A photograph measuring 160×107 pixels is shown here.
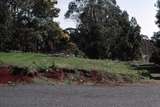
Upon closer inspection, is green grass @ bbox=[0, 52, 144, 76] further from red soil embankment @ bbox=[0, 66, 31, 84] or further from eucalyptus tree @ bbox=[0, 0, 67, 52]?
eucalyptus tree @ bbox=[0, 0, 67, 52]

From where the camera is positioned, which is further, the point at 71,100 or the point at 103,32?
the point at 103,32

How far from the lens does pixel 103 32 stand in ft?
301

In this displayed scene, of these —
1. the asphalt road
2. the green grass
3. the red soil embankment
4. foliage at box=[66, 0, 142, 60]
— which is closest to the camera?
the asphalt road

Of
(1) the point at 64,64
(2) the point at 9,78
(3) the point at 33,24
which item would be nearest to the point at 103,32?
(3) the point at 33,24

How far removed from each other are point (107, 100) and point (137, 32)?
8470 centimetres

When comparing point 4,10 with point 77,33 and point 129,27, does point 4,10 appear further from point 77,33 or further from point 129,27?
point 129,27

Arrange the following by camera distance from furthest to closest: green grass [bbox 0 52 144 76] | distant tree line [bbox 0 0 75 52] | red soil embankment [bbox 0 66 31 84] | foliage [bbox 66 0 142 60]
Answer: foliage [bbox 66 0 142 60]
distant tree line [bbox 0 0 75 52]
green grass [bbox 0 52 144 76]
red soil embankment [bbox 0 66 31 84]

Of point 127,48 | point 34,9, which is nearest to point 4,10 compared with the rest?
point 34,9

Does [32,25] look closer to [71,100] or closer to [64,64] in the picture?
[64,64]

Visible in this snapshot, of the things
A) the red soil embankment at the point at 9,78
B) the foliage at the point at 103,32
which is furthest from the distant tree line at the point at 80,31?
the red soil embankment at the point at 9,78

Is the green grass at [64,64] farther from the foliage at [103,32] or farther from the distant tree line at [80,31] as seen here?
the foliage at [103,32]

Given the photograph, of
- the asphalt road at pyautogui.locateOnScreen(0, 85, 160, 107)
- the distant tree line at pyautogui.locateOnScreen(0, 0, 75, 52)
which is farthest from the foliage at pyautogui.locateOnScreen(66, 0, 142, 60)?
the asphalt road at pyautogui.locateOnScreen(0, 85, 160, 107)

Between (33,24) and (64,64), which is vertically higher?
(33,24)

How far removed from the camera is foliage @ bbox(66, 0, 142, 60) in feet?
298
